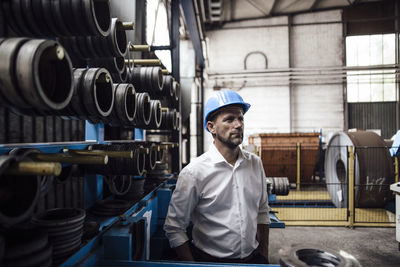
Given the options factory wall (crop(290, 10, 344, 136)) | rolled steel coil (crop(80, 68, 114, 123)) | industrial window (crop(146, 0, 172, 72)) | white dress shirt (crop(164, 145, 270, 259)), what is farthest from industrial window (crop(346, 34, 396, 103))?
rolled steel coil (crop(80, 68, 114, 123))

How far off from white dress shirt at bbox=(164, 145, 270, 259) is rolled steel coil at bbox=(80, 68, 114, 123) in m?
0.81

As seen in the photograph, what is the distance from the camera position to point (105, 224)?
194cm

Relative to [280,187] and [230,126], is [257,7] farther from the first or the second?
[230,126]

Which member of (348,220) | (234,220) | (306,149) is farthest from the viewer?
(306,149)

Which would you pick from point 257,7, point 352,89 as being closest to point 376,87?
point 352,89

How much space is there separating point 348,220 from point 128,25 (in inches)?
213

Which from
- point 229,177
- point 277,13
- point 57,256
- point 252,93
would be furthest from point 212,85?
point 57,256

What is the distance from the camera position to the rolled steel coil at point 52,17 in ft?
3.83

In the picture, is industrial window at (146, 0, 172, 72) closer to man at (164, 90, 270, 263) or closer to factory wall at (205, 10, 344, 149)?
factory wall at (205, 10, 344, 149)

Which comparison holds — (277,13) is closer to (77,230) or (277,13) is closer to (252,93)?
(252,93)

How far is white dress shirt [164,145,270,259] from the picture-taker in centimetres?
184

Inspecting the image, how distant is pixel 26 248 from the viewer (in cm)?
98

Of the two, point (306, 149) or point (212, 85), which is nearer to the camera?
point (306, 149)

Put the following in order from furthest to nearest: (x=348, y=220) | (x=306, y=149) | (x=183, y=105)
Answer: (x=306, y=149)
(x=183, y=105)
(x=348, y=220)
